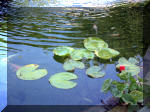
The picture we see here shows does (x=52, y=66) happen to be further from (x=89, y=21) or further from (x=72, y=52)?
(x=89, y=21)

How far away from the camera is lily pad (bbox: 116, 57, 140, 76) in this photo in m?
1.31

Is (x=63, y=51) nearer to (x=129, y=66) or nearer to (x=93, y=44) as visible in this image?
(x=93, y=44)

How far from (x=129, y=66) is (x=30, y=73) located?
2.58 feet

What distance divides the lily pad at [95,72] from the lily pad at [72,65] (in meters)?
0.07

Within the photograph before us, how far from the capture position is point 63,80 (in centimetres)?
125

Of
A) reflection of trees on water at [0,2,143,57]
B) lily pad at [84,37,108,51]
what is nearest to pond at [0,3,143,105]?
reflection of trees on water at [0,2,143,57]

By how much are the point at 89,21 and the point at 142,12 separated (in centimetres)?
101

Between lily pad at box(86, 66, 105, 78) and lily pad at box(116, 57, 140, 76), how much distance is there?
17 cm

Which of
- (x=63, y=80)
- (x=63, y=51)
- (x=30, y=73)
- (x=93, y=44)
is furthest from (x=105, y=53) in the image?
(x=30, y=73)

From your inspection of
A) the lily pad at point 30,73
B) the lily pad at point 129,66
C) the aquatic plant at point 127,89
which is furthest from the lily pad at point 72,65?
the aquatic plant at point 127,89

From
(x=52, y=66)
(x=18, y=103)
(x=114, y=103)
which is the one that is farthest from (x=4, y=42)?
(x=114, y=103)

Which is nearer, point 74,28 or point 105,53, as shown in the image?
point 105,53

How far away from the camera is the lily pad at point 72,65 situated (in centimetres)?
141

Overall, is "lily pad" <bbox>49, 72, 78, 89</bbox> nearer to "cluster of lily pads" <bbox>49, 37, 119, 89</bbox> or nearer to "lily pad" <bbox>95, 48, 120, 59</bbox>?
"cluster of lily pads" <bbox>49, 37, 119, 89</bbox>
